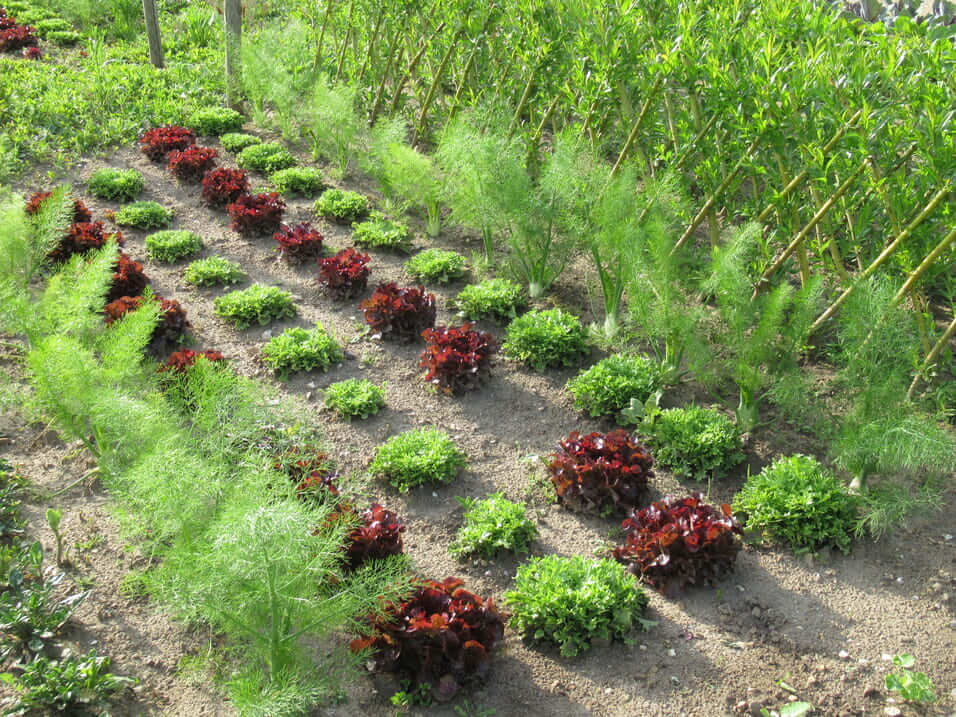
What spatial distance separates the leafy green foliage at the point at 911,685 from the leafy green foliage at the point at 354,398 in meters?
3.25

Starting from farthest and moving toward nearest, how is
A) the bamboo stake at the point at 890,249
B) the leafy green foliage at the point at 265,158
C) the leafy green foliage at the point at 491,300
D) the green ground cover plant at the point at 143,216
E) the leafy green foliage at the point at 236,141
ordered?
1. the leafy green foliage at the point at 236,141
2. the leafy green foliage at the point at 265,158
3. the green ground cover plant at the point at 143,216
4. the leafy green foliage at the point at 491,300
5. the bamboo stake at the point at 890,249

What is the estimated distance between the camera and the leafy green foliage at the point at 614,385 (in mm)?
5238

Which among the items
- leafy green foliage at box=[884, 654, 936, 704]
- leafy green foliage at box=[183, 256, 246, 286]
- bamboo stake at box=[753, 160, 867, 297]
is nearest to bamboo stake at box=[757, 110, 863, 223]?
bamboo stake at box=[753, 160, 867, 297]

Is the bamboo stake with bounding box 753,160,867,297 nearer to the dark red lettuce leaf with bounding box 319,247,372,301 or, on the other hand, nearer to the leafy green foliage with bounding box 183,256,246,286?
the dark red lettuce leaf with bounding box 319,247,372,301

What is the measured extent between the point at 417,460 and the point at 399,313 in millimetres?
1631

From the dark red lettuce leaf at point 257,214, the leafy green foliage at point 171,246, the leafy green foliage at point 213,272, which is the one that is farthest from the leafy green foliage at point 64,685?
the dark red lettuce leaf at point 257,214

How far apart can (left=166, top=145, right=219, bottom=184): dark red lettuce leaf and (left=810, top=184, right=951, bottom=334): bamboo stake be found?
20.6 feet

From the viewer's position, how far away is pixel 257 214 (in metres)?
7.45

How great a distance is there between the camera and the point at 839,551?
438cm

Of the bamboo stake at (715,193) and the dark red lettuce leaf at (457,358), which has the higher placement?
the bamboo stake at (715,193)

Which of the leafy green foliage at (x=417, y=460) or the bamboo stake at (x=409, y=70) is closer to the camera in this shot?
Result: the leafy green foliage at (x=417, y=460)

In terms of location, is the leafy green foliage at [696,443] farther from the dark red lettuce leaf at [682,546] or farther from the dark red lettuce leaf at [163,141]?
→ the dark red lettuce leaf at [163,141]

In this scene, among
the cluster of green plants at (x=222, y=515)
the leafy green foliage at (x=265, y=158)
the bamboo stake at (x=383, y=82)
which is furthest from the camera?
the bamboo stake at (x=383, y=82)

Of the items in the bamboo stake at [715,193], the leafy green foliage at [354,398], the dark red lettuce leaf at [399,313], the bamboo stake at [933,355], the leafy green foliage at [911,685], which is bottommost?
the leafy green foliage at [354,398]
